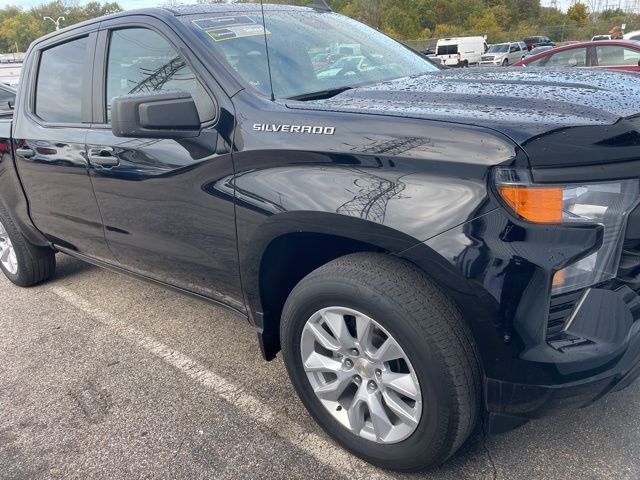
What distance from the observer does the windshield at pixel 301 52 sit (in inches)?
99.2

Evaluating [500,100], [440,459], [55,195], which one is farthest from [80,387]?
[500,100]

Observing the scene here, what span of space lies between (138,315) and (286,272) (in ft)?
5.78

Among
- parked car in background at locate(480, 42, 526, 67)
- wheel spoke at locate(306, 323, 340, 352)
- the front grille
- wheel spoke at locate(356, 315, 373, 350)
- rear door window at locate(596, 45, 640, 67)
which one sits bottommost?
wheel spoke at locate(306, 323, 340, 352)

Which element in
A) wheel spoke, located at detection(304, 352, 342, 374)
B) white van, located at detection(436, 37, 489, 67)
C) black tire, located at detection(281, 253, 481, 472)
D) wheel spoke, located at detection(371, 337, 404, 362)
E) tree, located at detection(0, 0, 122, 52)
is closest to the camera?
black tire, located at detection(281, 253, 481, 472)

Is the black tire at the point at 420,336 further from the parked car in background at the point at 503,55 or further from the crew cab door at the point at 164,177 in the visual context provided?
the parked car in background at the point at 503,55

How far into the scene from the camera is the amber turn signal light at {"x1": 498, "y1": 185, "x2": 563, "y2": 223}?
1658 mm

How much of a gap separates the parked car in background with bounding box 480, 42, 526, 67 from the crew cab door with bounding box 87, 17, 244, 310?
30854 mm

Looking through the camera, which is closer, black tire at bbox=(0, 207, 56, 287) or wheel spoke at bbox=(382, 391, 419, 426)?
wheel spoke at bbox=(382, 391, 419, 426)

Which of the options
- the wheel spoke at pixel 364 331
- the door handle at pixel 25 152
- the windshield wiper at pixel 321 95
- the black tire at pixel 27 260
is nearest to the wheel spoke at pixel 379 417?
the wheel spoke at pixel 364 331

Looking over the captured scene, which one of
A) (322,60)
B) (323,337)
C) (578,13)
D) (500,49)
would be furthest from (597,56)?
(578,13)

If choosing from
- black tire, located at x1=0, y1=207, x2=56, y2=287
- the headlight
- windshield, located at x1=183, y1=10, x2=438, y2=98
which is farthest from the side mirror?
black tire, located at x1=0, y1=207, x2=56, y2=287

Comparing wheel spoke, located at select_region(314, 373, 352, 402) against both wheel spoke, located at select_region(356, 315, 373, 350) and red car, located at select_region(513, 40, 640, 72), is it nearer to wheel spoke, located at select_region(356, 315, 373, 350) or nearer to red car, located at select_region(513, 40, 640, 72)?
wheel spoke, located at select_region(356, 315, 373, 350)

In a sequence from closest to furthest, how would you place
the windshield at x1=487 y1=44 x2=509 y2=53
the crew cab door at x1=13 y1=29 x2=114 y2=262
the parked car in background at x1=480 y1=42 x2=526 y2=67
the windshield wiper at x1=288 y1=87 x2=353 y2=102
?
the windshield wiper at x1=288 y1=87 x2=353 y2=102
the crew cab door at x1=13 y1=29 x2=114 y2=262
the parked car in background at x1=480 y1=42 x2=526 y2=67
the windshield at x1=487 y1=44 x2=509 y2=53

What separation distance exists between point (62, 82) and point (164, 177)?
138 cm
